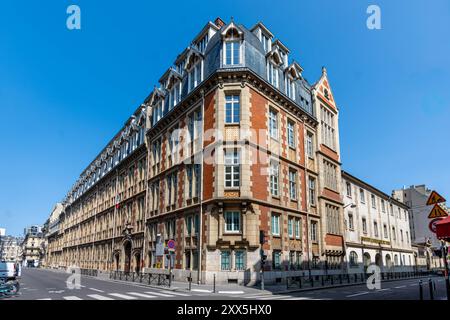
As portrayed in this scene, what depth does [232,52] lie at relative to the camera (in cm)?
2853

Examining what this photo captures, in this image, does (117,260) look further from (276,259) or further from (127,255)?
(276,259)

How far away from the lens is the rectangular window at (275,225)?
89.5 feet

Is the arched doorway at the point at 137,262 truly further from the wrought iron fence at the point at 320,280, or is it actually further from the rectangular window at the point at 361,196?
the rectangular window at the point at 361,196

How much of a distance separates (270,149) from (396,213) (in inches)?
1431

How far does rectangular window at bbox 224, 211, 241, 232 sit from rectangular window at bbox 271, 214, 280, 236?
3483 mm

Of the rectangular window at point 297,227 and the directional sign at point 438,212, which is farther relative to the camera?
the rectangular window at point 297,227

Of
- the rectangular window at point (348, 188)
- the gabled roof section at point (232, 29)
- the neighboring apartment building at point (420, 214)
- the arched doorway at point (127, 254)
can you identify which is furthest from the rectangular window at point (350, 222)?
the neighboring apartment building at point (420, 214)

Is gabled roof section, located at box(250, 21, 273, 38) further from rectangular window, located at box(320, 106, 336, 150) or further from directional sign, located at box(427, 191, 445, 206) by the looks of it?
directional sign, located at box(427, 191, 445, 206)

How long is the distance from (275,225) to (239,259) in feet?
15.5

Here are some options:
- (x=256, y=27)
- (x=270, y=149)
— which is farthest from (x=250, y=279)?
(x=256, y=27)

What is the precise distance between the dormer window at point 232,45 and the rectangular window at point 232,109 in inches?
116

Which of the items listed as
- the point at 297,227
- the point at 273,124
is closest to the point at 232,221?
the point at 297,227

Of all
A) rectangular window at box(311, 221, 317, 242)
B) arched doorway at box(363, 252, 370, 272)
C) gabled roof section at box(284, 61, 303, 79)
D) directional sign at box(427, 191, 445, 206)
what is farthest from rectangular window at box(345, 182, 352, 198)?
directional sign at box(427, 191, 445, 206)
